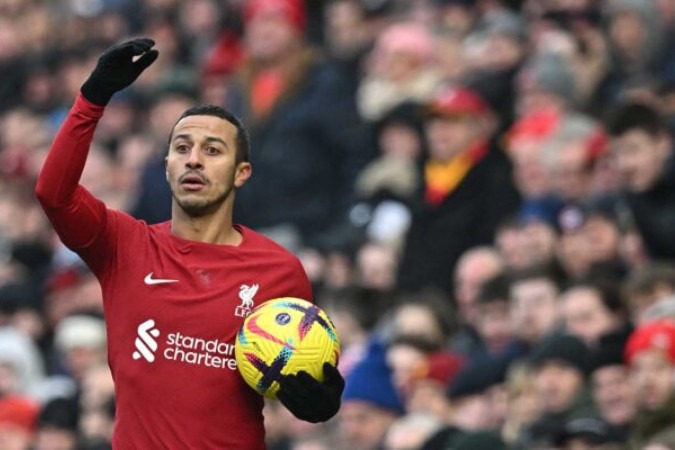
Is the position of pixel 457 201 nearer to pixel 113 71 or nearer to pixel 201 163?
pixel 201 163

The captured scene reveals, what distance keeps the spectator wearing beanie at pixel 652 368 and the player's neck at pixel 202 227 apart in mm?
2585

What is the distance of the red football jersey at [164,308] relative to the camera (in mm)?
7129

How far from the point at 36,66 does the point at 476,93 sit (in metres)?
7.10

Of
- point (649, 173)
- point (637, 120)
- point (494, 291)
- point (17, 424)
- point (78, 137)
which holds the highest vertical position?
point (637, 120)

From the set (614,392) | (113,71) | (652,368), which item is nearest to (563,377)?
(614,392)

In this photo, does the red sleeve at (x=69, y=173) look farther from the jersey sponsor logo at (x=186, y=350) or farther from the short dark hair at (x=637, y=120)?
the short dark hair at (x=637, y=120)

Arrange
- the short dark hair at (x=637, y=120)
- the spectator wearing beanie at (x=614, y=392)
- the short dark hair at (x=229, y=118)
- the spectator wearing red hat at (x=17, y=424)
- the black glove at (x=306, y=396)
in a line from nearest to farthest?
the black glove at (x=306, y=396)
the short dark hair at (x=229, y=118)
the spectator wearing beanie at (x=614, y=392)
the short dark hair at (x=637, y=120)
the spectator wearing red hat at (x=17, y=424)

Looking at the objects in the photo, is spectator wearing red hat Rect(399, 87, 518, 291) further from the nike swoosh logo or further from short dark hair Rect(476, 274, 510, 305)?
the nike swoosh logo

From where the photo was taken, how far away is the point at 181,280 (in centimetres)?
734

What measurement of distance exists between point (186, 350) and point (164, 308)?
0.61 feet

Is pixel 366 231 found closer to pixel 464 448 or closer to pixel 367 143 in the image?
pixel 367 143

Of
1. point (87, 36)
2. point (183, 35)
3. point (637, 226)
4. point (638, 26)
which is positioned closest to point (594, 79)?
point (638, 26)

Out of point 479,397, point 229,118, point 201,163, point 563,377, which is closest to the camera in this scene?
point 201,163

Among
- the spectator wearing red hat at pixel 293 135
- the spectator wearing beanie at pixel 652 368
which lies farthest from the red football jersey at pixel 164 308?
the spectator wearing red hat at pixel 293 135
